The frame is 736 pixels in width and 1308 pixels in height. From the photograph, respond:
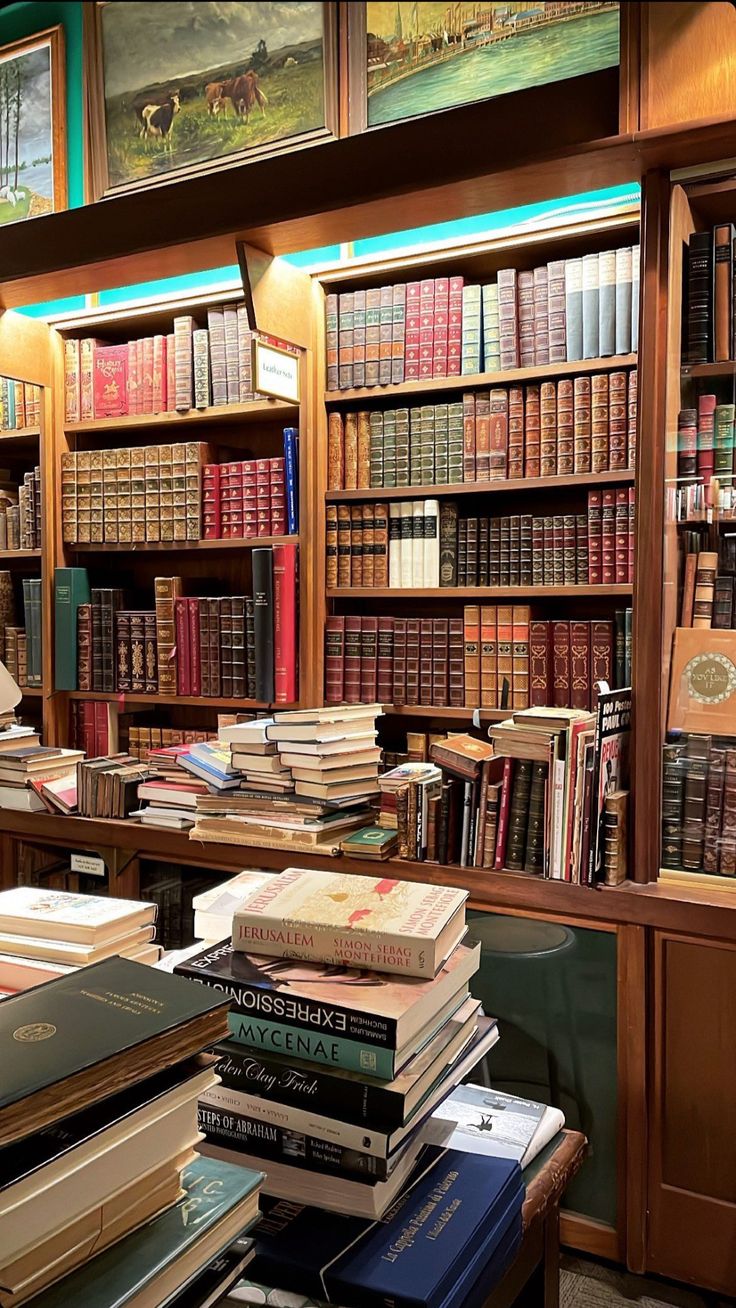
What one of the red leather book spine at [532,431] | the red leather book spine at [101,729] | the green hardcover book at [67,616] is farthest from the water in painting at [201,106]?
the red leather book spine at [101,729]

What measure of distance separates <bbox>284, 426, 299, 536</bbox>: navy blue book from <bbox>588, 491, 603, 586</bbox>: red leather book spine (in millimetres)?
875

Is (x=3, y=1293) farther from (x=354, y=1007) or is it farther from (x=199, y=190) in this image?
(x=199, y=190)

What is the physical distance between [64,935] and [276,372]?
6.19 feet

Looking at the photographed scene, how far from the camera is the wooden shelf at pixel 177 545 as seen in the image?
10.2 ft

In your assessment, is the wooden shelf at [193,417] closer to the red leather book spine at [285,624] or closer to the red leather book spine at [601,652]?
the red leather book spine at [285,624]

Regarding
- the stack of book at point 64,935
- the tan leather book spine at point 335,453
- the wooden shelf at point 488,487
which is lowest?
the stack of book at point 64,935

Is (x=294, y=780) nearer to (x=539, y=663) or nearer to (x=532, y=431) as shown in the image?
(x=539, y=663)

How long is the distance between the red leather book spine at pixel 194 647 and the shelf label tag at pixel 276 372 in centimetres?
76

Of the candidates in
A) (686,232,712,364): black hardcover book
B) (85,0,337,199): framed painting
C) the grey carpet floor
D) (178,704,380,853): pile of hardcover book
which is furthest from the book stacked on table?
(686,232,712,364): black hardcover book

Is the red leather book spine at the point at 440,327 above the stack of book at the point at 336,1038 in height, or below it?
above

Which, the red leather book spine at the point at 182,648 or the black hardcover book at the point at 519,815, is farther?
the red leather book spine at the point at 182,648

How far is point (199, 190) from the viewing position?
2.45 m

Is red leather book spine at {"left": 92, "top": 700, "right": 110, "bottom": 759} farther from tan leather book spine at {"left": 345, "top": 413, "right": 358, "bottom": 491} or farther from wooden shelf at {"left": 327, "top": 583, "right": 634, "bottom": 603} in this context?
tan leather book spine at {"left": 345, "top": 413, "right": 358, "bottom": 491}

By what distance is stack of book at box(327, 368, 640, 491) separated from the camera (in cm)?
263
